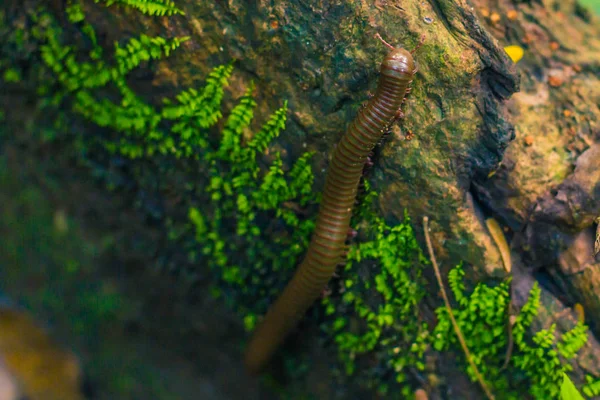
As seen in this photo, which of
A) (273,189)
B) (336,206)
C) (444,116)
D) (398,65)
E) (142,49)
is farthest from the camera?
(273,189)

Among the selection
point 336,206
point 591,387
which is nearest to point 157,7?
point 336,206

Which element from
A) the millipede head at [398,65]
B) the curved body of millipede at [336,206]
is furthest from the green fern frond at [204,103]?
the millipede head at [398,65]

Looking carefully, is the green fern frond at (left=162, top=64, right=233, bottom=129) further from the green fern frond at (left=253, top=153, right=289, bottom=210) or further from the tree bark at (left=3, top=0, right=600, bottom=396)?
the green fern frond at (left=253, top=153, right=289, bottom=210)

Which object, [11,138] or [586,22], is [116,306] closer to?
[11,138]

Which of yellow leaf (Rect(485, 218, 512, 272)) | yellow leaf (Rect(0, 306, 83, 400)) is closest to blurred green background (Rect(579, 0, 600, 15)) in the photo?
yellow leaf (Rect(485, 218, 512, 272))

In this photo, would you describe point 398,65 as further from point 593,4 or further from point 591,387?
point 593,4

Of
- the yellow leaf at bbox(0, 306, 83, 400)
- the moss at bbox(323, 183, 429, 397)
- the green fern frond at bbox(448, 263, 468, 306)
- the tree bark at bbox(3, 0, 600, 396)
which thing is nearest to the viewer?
the tree bark at bbox(3, 0, 600, 396)

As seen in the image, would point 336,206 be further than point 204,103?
No

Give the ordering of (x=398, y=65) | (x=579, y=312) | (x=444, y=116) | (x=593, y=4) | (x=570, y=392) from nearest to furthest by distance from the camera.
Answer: (x=398, y=65) < (x=570, y=392) < (x=444, y=116) < (x=579, y=312) < (x=593, y=4)

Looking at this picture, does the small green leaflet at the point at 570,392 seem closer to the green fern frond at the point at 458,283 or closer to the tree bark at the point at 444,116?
the tree bark at the point at 444,116
